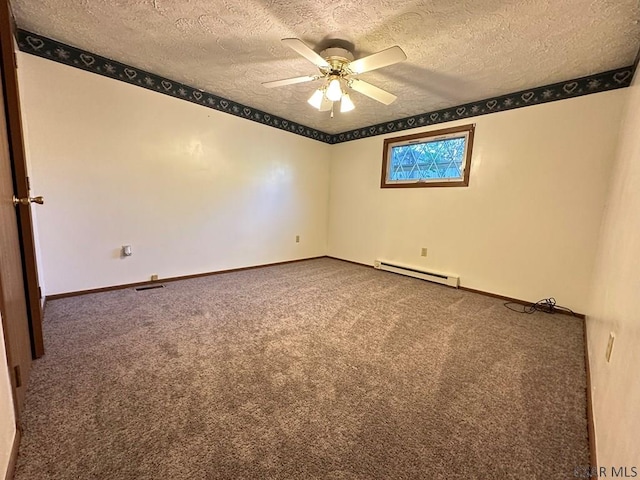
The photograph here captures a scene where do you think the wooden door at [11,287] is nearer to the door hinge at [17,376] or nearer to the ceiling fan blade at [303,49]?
the door hinge at [17,376]

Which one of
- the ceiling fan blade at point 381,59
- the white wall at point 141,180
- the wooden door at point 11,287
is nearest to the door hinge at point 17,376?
the wooden door at point 11,287

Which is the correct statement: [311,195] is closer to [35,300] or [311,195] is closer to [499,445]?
[35,300]

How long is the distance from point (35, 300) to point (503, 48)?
3659mm

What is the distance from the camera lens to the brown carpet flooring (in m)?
1.02

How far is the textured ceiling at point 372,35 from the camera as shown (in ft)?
5.57

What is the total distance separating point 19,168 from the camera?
1485 mm

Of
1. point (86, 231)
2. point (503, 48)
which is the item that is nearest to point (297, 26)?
point (503, 48)

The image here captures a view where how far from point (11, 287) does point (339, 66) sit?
247 cm

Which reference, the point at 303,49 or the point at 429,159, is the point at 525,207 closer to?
the point at 429,159

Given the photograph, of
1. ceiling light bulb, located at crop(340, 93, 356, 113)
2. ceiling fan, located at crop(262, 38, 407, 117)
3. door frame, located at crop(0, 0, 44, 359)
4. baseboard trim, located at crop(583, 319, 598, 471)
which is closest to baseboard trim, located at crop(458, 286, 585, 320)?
baseboard trim, located at crop(583, 319, 598, 471)

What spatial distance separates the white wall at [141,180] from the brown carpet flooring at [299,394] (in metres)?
0.57

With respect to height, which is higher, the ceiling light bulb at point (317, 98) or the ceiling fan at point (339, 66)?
the ceiling fan at point (339, 66)

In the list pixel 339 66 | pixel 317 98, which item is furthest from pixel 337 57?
pixel 317 98

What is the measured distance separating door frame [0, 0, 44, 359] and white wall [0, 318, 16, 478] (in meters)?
0.74
